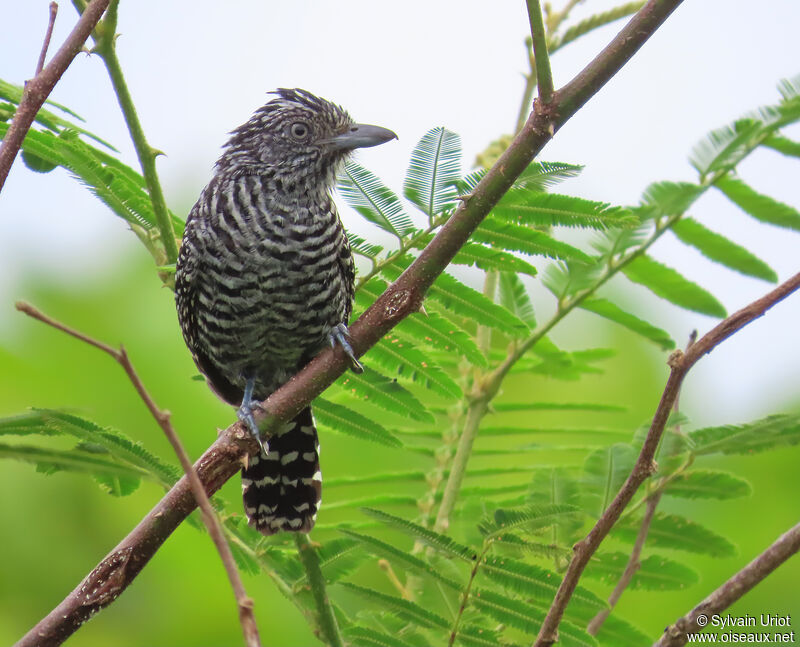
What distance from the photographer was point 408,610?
2676 millimetres

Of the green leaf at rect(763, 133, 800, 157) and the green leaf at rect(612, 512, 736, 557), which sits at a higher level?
the green leaf at rect(763, 133, 800, 157)

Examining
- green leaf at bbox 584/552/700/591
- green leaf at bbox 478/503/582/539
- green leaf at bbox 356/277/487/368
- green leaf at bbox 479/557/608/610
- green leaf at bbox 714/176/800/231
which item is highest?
green leaf at bbox 714/176/800/231

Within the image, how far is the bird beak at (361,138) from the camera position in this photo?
3801mm

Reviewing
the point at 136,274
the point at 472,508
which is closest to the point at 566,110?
the point at 472,508

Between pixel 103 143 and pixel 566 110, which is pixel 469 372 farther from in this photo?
pixel 566 110

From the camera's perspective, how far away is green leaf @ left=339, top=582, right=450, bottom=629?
2.67 m

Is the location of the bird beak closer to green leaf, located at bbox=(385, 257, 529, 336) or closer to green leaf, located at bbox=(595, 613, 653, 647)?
green leaf, located at bbox=(385, 257, 529, 336)

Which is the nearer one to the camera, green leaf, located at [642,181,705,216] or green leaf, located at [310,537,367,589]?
green leaf, located at [310,537,367,589]

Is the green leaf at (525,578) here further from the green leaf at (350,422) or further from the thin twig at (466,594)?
the green leaf at (350,422)

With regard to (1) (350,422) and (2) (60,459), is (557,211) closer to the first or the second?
(1) (350,422)

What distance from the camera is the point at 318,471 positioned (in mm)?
3789

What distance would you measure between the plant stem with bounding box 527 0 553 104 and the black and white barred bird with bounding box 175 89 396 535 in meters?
1.45

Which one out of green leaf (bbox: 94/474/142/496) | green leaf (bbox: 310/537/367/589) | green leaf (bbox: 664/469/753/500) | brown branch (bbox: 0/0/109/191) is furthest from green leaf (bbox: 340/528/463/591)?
brown branch (bbox: 0/0/109/191)

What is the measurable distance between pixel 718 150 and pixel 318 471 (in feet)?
5.97
